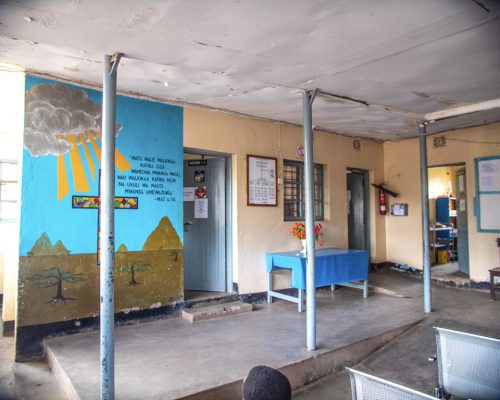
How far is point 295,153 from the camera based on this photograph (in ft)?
18.9

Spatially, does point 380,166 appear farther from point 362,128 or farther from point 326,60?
point 326,60

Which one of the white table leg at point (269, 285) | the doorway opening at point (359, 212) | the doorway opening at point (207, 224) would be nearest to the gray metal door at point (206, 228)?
the doorway opening at point (207, 224)

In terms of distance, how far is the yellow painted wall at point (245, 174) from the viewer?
4.84 m

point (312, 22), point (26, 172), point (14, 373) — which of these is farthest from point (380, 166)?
point (14, 373)

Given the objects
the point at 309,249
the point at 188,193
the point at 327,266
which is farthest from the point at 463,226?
the point at 188,193

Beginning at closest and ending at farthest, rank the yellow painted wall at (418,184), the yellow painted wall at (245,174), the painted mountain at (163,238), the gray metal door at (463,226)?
1. the painted mountain at (163,238)
2. the yellow painted wall at (245,174)
3. the yellow painted wall at (418,184)
4. the gray metal door at (463,226)

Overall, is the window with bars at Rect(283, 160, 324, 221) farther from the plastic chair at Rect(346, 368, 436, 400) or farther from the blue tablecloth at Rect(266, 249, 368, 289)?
the plastic chair at Rect(346, 368, 436, 400)

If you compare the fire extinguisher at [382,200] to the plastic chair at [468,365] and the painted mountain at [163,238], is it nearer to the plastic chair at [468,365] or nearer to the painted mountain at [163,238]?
the painted mountain at [163,238]

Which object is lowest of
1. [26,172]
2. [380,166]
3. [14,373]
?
[14,373]

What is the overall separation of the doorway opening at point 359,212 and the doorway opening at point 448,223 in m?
1.32

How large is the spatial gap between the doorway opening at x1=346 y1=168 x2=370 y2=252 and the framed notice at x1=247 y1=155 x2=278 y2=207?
232 centimetres

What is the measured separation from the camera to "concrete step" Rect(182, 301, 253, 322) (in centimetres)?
434

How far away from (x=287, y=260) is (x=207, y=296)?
1144 mm

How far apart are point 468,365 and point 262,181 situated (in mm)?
3604
